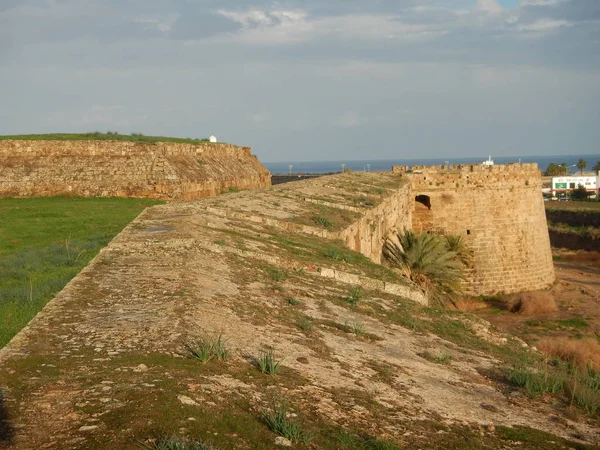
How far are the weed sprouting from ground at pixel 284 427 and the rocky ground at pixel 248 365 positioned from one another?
0.03 meters

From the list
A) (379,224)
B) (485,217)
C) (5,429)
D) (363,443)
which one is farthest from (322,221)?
(485,217)

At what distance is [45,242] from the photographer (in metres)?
10.3

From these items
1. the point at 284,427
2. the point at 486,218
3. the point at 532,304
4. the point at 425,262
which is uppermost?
the point at 284,427

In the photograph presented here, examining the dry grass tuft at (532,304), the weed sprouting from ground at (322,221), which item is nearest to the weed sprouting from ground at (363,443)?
the weed sprouting from ground at (322,221)

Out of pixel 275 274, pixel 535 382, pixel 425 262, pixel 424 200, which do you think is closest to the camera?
pixel 535 382

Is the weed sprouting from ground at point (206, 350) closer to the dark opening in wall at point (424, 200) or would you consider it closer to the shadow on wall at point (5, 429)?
the shadow on wall at point (5, 429)

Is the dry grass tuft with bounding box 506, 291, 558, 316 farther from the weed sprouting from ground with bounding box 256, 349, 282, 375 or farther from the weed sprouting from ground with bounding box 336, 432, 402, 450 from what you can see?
the weed sprouting from ground with bounding box 336, 432, 402, 450

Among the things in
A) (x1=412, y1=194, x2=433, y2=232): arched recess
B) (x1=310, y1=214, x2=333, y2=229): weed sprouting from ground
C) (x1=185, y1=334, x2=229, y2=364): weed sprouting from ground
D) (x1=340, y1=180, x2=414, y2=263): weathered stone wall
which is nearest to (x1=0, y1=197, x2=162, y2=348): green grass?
(x1=185, y1=334, x2=229, y2=364): weed sprouting from ground

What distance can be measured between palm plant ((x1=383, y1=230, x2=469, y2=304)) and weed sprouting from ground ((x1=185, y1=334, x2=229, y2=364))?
1429 centimetres

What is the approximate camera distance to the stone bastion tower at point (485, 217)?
81.6 ft

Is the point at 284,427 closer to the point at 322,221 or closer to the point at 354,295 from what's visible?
the point at 354,295

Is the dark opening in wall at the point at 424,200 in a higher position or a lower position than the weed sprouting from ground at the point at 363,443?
higher

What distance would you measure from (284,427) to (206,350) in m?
0.94

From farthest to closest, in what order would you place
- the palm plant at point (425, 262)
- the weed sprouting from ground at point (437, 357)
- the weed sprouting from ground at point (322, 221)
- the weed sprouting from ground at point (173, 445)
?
the palm plant at point (425, 262), the weed sprouting from ground at point (322, 221), the weed sprouting from ground at point (437, 357), the weed sprouting from ground at point (173, 445)
